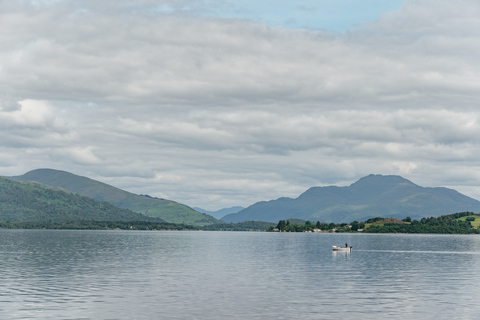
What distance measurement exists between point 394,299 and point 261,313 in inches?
875

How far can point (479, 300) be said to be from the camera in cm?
7175

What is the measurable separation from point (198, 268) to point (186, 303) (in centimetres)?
4811

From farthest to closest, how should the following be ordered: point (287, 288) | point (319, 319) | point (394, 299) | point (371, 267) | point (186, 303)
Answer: point (371, 267)
point (287, 288)
point (394, 299)
point (186, 303)
point (319, 319)

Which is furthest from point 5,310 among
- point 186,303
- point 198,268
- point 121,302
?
point 198,268

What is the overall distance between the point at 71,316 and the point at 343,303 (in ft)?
107

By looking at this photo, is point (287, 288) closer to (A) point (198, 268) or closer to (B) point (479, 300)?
(B) point (479, 300)

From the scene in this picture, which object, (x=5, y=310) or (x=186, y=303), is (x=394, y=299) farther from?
(x=5, y=310)

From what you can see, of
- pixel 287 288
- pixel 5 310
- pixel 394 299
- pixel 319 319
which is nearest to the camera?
pixel 319 319

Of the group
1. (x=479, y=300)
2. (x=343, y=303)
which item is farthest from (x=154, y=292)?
(x=479, y=300)

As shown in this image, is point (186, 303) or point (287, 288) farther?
point (287, 288)

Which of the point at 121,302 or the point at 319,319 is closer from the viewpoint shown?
the point at 319,319

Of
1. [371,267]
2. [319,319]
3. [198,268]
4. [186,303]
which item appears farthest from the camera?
[371,267]

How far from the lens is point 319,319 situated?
184 ft

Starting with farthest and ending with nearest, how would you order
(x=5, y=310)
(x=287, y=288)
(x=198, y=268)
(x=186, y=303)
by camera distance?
1. (x=198, y=268)
2. (x=287, y=288)
3. (x=186, y=303)
4. (x=5, y=310)
